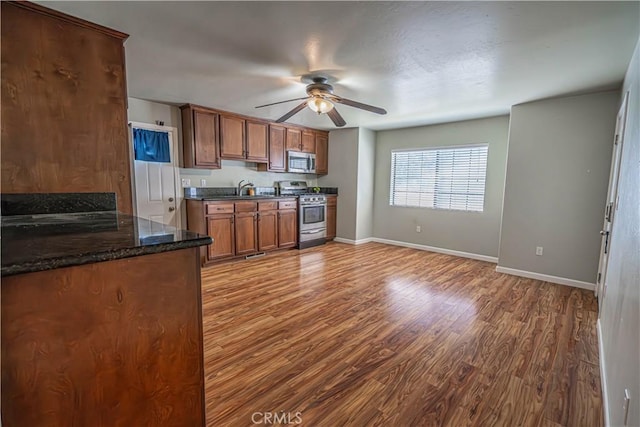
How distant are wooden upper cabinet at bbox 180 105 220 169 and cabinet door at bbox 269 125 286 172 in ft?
3.18

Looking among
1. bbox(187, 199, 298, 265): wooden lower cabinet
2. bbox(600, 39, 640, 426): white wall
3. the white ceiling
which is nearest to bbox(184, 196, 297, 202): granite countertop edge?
bbox(187, 199, 298, 265): wooden lower cabinet

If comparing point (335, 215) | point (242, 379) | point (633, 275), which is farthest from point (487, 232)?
point (242, 379)

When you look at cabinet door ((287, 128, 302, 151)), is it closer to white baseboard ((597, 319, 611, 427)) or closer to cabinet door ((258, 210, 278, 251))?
cabinet door ((258, 210, 278, 251))

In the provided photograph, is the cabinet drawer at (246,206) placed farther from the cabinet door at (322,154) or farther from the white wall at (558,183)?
the white wall at (558,183)

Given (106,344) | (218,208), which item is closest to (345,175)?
(218,208)

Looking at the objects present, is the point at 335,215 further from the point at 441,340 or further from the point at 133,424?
Answer: the point at 133,424

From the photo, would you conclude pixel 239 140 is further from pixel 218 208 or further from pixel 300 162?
pixel 300 162

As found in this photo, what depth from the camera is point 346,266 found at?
4266mm

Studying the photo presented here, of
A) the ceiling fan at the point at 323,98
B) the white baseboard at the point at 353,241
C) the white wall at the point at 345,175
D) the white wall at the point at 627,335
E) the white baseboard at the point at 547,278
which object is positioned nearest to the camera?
the white wall at the point at 627,335

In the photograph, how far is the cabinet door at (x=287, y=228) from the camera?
5023mm

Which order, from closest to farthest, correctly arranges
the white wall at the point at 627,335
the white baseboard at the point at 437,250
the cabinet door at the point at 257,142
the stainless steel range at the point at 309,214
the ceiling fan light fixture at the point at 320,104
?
the white wall at the point at 627,335, the ceiling fan light fixture at the point at 320,104, the white baseboard at the point at 437,250, the cabinet door at the point at 257,142, the stainless steel range at the point at 309,214

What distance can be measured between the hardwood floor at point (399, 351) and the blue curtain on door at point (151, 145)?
1.79 meters

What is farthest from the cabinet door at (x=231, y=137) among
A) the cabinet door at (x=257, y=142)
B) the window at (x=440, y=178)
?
the window at (x=440, y=178)

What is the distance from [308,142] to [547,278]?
165 inches
